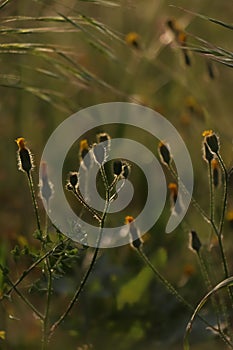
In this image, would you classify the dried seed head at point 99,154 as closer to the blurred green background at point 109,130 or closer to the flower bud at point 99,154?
the flower bud at point 99,154

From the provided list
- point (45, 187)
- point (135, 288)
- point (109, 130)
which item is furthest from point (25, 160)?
point (109, 130)

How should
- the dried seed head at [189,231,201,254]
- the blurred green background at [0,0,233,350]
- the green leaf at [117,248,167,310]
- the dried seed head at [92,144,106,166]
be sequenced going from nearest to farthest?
the dried seed head at [92,144,106,166]
the dried seed head at [189,231,201,254]
the blurred green background at [0,0,233,350]
the green leaf at [117,248,167,310]

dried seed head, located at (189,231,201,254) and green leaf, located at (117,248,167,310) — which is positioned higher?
green leaf, located at (117,248,167,310)

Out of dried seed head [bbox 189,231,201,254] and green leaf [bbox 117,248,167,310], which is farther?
green leaf [bbox 117,248,167,310]

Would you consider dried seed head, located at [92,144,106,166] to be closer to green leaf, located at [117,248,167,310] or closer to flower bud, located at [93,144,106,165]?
flower bud, located at [93,144,106,165]

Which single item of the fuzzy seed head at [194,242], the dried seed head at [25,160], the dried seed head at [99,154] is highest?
the dried seed head at [25,160]

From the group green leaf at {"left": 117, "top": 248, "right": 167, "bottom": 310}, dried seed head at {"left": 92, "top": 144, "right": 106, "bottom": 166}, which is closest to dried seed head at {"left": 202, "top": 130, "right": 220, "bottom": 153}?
dried seed head at {"left": 92, "top": 144, "right": 106, "bottom": 166}

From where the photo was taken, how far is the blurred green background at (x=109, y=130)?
5.06 feet

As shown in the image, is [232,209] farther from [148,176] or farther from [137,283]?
[137,283]

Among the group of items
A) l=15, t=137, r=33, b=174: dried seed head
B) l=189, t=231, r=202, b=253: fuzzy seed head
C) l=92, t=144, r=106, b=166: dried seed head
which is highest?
l=15, t=137, r=33, b=174: dried seed head

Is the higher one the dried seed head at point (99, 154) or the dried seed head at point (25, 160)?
the dried seed head at point (25, 160)

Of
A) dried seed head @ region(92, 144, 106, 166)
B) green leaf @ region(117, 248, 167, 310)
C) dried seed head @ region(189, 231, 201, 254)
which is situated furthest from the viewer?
green leaf @ region(117, 248, 167, 310)

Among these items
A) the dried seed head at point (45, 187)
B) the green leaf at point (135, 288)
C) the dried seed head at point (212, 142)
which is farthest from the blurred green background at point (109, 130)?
the dried seed head at point (212, 142)

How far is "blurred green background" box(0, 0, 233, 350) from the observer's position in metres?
1.54
